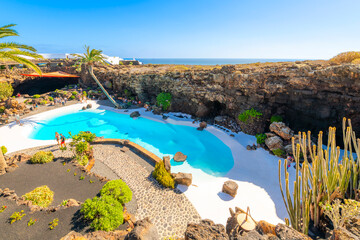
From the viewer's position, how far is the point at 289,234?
14.0 feet

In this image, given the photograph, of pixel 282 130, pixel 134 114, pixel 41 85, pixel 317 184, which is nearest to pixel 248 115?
pixel 282 130

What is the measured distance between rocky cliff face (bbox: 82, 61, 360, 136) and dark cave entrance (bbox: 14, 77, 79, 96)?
25686 millimetres

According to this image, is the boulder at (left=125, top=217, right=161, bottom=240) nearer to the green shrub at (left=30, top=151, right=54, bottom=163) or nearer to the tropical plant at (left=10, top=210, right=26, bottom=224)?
the tropical plant at (left=10, top=210, right=26, bottom=224)

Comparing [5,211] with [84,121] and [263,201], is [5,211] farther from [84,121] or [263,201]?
[84,121]

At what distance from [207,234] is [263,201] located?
30.2 ft

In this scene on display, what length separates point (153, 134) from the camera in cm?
2286

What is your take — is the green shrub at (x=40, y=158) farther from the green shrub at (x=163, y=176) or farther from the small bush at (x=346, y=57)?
the small bush at (x=346, y=57)

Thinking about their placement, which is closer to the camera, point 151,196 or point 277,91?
point 151,196

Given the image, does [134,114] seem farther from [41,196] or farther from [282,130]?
[282,130]

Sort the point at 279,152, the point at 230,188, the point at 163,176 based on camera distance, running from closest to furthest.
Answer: the point at 230,188 < the point at 163,176 < the point at 279,152

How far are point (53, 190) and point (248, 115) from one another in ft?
65.8

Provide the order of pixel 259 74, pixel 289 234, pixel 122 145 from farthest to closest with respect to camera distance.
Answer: pixel 259 74 → pixel 122 145 → pixel 289 234

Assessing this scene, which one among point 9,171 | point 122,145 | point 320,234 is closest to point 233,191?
point 320,234

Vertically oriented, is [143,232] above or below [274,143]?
above
